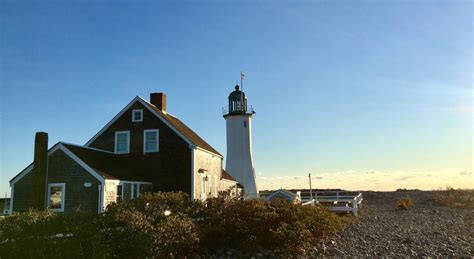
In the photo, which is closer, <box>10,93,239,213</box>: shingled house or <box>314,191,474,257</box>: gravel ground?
<box>314,191,474,257</box>: gravel ground

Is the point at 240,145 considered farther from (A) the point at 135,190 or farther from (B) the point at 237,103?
(A) the point at 135,190

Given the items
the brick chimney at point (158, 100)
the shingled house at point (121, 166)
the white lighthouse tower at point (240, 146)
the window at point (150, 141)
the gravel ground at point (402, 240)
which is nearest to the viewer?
the gravel ground at point (402, 240)

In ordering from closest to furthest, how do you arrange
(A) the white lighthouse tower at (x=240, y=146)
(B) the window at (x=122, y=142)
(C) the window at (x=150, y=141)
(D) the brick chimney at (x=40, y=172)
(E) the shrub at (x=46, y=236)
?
(E) the shrub at (x=46, y=236) < (D) the brick chimney at (x=40, y=172) < (C) the window at (x=150, y=141) < (B) the window at (x=122, y=142) < (A) the white lighthouse tower at (x=240, y=146)

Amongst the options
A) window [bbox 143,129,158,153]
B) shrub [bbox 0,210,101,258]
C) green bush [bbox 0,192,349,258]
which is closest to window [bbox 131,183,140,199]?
window [bbox 143,129,158,153]

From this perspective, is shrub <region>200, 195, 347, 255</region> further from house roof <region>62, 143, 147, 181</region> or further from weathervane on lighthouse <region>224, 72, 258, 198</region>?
weathervane on lighthouse <region>224, 72, 258, 198</region>

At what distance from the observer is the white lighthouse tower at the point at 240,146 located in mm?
35531

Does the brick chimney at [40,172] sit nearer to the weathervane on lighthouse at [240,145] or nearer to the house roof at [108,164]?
the house roof at [108,164]

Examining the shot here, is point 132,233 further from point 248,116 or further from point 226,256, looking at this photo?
point 248,116

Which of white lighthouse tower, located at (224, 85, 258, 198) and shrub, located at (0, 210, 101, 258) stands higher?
white lighthouse tower, located at (224, 85, 258, 198)

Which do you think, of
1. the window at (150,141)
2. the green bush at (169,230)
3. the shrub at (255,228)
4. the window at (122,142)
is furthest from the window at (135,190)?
the shrub at (255,228)

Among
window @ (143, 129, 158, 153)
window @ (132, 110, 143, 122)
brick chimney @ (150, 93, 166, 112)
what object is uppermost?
brick chimney @ (150, 93, 166, 112)

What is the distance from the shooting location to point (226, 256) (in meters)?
13.8

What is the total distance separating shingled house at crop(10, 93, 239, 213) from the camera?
816 inches

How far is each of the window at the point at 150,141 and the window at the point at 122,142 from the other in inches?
44.5
